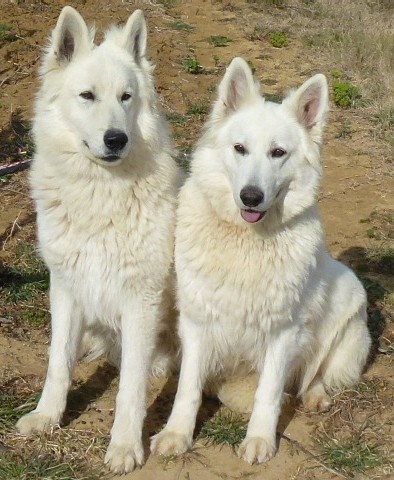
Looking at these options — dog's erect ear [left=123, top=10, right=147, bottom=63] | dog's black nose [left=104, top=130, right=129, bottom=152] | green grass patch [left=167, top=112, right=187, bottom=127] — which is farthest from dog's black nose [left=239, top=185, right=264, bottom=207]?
green grass patch [left=167, top=112, right=187, bottom=127]

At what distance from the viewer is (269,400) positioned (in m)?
3.21

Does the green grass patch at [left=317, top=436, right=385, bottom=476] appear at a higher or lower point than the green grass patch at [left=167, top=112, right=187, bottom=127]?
higher

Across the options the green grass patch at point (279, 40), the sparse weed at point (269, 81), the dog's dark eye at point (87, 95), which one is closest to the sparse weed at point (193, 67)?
the sparse weed at point (269, 81)

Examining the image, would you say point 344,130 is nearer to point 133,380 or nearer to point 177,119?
point 177,119

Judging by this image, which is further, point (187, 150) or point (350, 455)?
point (187, 150)

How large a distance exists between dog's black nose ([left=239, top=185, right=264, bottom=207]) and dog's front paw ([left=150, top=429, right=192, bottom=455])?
1.20 meters

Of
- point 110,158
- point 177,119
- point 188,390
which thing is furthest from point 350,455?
point 177,119

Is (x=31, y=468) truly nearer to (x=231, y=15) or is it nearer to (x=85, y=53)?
(x=85, y=53)

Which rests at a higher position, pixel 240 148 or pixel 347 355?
pixel 240 148

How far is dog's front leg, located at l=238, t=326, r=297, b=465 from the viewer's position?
3201 mm

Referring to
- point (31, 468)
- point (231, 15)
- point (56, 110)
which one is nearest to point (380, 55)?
point (231, 15)

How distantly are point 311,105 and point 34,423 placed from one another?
6.79ft

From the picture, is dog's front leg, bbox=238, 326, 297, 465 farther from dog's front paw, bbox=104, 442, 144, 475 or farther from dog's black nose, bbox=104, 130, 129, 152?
dog's black nose, bbox=104, 130, 129, 152

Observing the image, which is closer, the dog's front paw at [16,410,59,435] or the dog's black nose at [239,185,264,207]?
the dog's black nose at [239,185,264,207]
